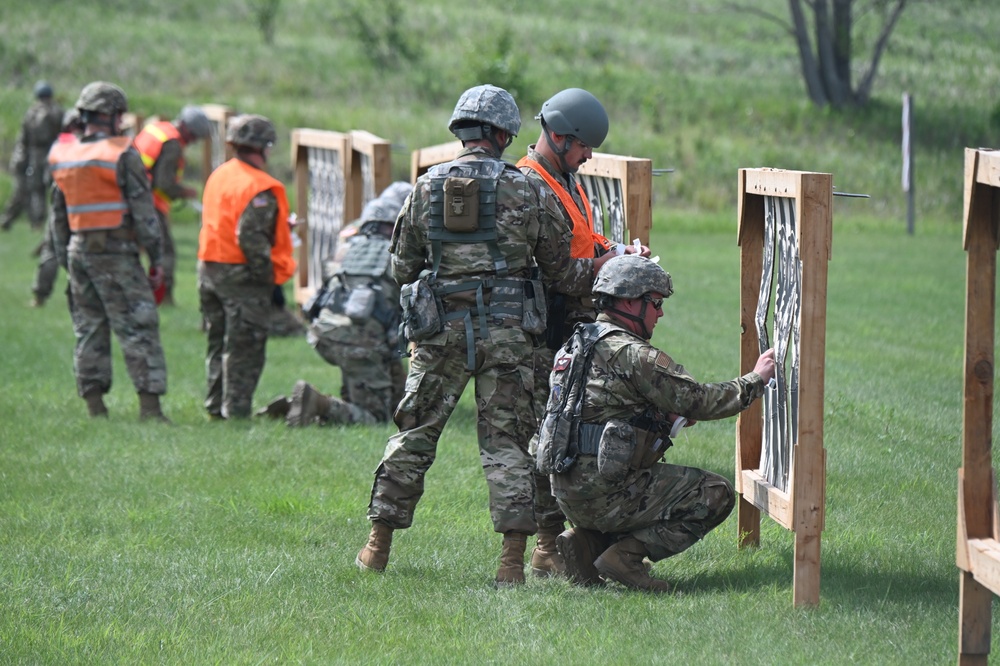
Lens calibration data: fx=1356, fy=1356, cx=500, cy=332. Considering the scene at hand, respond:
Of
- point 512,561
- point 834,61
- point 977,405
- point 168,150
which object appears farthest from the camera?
point 834,61

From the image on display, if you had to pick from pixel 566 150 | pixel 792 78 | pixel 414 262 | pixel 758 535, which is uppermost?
pixel 792 78

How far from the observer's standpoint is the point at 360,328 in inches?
398

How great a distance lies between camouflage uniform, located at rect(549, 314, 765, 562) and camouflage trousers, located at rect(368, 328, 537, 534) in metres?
0.22

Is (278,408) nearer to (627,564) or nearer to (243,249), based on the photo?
(243,249)

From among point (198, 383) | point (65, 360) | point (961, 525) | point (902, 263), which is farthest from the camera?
point (902, 263)

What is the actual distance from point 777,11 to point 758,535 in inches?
2000

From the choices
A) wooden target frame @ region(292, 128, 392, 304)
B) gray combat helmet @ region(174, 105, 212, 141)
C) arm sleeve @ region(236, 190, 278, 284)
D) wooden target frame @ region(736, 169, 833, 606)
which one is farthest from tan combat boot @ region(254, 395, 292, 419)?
gray combat helmet @ region(174, 105, 212, 141)

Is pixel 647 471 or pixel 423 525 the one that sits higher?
pixel 647 471

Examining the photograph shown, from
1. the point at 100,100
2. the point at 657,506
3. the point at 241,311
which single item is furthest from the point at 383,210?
the point at 657,506

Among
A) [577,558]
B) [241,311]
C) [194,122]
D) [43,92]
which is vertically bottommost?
[577,558]

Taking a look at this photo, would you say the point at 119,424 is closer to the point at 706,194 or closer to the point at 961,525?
the point at 961,525

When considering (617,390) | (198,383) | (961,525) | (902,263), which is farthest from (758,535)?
(902,263)

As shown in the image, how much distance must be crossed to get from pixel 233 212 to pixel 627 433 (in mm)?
4965

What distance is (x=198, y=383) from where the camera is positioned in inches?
486
